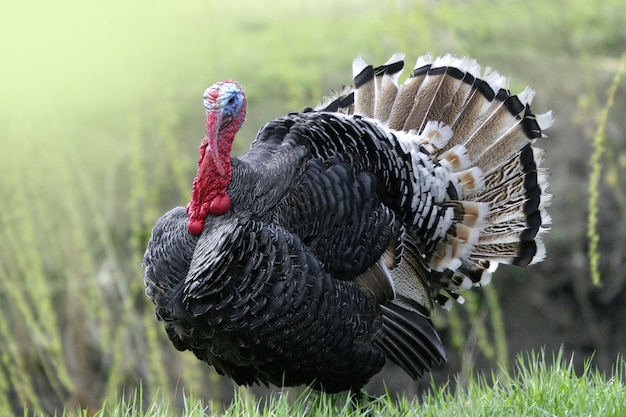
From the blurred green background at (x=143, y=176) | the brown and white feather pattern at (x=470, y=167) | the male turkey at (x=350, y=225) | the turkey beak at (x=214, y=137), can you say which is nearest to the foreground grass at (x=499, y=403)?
the male turkey at (x=350, y=225)

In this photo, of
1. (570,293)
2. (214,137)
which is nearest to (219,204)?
(214,137)

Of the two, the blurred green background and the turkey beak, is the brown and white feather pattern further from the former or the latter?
the blurred green background

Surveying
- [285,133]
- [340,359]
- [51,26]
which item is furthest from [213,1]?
[340,359]

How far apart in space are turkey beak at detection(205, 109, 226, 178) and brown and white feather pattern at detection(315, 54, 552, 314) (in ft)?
3.74

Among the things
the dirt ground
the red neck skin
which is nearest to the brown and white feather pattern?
the red neck skin

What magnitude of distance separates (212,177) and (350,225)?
0.74m

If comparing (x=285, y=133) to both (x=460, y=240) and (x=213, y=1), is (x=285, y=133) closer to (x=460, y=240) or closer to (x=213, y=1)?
(x=460, y=240)

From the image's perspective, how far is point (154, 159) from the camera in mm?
7395

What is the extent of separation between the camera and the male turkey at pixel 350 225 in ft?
13.0

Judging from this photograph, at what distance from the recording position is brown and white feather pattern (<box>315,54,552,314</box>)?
16.1 feet

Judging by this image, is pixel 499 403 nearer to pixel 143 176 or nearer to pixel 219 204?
pixel 219 204

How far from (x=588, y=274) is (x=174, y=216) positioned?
14.0 feet

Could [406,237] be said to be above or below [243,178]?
below

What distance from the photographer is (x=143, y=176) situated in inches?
278
